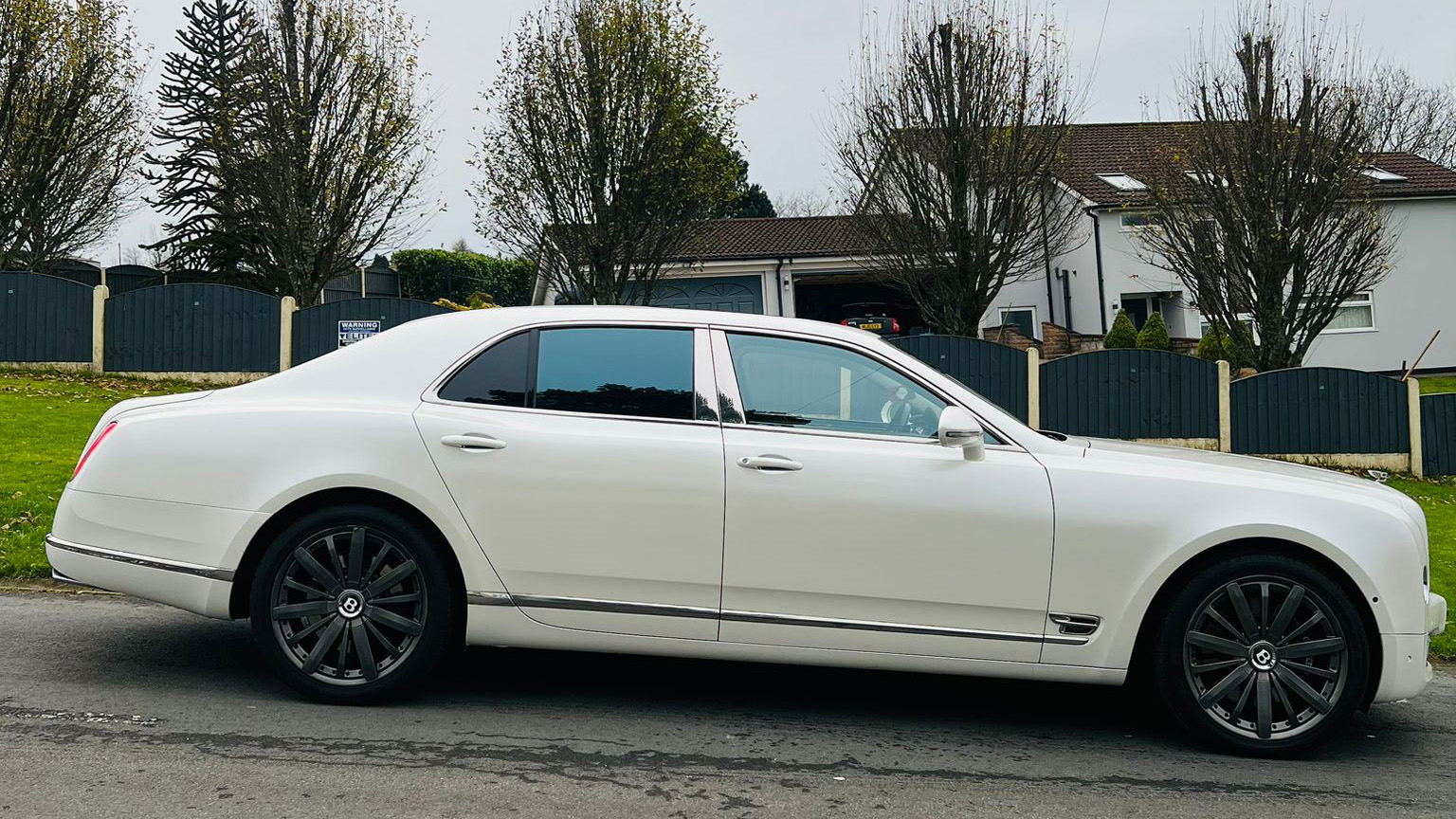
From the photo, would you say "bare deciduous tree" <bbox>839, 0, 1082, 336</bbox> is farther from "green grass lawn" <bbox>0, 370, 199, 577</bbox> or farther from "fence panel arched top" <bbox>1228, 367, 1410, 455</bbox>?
"green grass lawn" <bbox>0, 370, 199, 577</bbox>

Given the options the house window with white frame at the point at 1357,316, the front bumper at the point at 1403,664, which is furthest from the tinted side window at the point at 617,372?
the house window with white frame at the point at 1357,316

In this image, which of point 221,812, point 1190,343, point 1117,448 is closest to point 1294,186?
point 1190,343

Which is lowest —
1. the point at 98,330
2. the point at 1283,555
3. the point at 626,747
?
the point at 626,747

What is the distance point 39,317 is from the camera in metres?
18.2

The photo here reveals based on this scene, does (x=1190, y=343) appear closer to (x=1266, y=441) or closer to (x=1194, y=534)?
(x=1266, y=441)

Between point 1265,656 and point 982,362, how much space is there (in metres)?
13.4

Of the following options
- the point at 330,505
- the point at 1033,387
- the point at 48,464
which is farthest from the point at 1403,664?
the point at 1033,387

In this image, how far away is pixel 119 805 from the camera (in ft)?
11.8

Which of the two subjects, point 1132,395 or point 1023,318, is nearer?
point 1132,395

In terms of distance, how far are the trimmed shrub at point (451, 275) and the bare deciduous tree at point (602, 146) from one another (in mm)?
13423

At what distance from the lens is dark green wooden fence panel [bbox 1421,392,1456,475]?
17.4 m

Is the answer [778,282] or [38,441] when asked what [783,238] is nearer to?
[778,282]

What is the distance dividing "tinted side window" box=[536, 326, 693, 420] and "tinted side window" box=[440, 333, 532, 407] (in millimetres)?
70

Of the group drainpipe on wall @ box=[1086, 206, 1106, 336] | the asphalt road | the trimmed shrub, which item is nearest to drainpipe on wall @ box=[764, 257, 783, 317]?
the trimmed shrub
